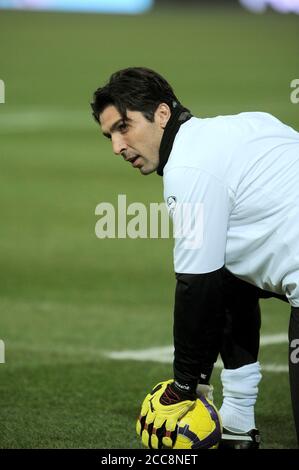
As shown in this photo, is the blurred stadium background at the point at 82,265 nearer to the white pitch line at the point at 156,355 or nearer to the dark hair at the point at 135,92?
the white pitch line at the point at 156,355

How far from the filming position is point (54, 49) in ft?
115

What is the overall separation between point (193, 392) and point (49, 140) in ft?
50.8

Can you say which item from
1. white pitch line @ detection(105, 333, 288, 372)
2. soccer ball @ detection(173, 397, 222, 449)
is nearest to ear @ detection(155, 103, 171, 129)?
soccer ball @ detection(173, 397, 222, 449)

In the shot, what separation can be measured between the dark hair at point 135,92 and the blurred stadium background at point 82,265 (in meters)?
1.87

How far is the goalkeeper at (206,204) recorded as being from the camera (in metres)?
5.02

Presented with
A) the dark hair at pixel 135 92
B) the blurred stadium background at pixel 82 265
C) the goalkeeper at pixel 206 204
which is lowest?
the blurred stadium background at pixel 82 265

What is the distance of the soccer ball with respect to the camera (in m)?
5.37

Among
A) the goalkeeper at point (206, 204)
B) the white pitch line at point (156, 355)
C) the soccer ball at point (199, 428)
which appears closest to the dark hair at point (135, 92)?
the goalkeeper at point (206, 204)

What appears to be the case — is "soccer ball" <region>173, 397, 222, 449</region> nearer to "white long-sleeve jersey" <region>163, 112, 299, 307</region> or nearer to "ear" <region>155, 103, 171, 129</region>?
"white long-sleeve jersey" <region>163, 112, 299, 307</region>

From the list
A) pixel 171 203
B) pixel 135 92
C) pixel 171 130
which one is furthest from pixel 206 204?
pixel 135 92

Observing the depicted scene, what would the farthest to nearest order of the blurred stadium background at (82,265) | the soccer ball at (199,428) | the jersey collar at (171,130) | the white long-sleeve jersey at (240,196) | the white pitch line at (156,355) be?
1. the white pitch line at (156,355)
2. the blurred stadium background at (82,265)
3. the soccer ball at (199,428)
4. the jersey collar at (171,130)
5. the white long-sleeve jersey at (240,196)

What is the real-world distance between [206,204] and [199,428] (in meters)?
1.17

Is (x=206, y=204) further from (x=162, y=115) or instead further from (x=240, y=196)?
(x=162, y=115)

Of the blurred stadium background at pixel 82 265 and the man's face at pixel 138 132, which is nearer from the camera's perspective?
the man's face at pixel 138 132
